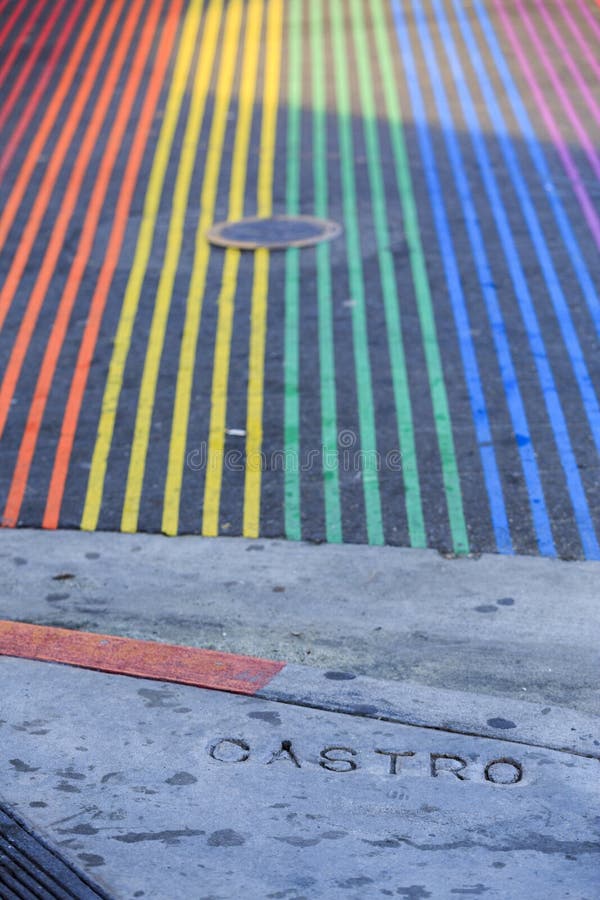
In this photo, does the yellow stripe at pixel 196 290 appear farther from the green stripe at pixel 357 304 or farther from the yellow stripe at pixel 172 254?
the green stripe at pixel 357 304

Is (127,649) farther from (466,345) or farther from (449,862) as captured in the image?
(466,345)

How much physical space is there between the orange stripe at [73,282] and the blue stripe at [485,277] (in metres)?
3.73

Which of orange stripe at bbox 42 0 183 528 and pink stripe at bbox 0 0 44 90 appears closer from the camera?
orange stripe at bbox 42 0 183 528

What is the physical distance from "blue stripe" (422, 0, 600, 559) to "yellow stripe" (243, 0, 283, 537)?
2238 millimetres

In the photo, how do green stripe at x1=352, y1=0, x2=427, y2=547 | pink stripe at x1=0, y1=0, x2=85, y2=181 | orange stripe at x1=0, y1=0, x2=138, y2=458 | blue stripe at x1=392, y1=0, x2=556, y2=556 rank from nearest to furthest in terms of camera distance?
blue stripe at x1=392, y1=0, x2=556, y2=556 → green stripe at x1=352, y1=0, x2=427, y2=547 → orange stripe at x1=0, y1=0, x2=138, y2=458 → pink stripe at x1=0, y1=0, x2=85, y2=181

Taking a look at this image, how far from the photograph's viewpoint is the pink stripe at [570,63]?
15156mm

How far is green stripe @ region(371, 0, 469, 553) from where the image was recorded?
859cm

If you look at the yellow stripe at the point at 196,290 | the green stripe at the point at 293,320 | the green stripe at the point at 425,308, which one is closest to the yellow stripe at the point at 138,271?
the yellow stripe at the point at 196,290

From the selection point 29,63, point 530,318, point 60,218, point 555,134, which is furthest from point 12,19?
point 530,318

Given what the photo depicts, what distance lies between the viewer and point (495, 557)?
802 centimetres

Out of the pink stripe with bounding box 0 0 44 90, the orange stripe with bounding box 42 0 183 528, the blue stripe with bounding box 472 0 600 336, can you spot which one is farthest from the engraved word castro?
the pink stripe with bounding box 0 0 44 90

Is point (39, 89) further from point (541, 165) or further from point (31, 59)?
point (541, 165)

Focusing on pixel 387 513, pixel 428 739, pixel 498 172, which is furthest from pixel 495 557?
pixel 498 172

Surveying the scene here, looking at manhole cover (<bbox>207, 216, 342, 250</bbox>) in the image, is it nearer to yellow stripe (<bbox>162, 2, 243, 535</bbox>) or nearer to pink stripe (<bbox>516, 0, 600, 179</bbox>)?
yellow stripe (<bbox>162, 2, 243, 535</bbox>)
